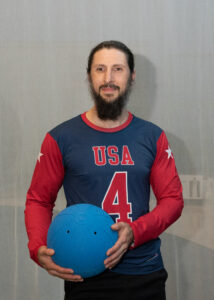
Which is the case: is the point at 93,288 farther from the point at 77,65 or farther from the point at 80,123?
the point at 77,65

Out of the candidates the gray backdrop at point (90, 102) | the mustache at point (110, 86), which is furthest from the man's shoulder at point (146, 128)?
the gray backdrop at point (90, 102)

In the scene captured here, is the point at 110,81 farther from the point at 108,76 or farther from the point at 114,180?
the point at 114,180

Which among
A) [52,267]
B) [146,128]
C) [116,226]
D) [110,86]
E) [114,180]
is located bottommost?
[52,267]

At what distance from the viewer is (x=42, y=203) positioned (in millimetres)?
1431

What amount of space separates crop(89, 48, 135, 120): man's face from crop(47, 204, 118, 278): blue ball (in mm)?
376

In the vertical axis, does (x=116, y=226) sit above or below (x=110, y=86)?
below

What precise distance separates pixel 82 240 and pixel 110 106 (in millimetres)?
474

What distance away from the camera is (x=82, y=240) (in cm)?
121

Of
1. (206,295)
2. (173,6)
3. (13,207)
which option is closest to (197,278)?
(206,295)

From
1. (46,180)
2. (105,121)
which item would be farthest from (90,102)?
(46,180)

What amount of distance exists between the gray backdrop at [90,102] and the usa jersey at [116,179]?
767 millimetres

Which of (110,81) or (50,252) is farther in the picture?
(110,81)

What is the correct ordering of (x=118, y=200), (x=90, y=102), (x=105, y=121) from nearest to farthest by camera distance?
(x=118, y=200) < (x=105, y=121) < (x=90, y=102)

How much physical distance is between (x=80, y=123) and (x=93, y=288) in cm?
54
